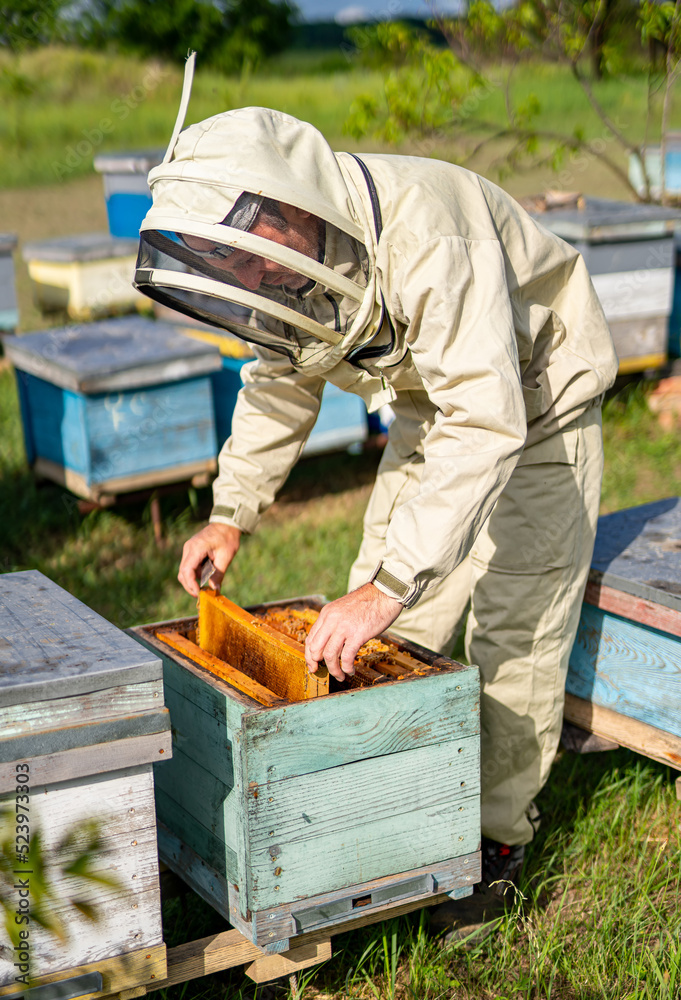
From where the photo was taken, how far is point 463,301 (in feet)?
5.93

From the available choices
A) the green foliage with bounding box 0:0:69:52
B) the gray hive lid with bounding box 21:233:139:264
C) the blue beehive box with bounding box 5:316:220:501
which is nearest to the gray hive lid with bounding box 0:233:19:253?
the gray hive lid with bounding box 21:233:139:264

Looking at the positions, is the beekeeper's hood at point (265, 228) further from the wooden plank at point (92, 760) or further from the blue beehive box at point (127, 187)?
the blue beehive box at point (127, 187)

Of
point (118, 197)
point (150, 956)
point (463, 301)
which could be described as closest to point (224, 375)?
point (118, 197)

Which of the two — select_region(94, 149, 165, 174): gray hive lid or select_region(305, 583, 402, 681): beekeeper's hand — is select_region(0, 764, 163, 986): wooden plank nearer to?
select_region(305, 583, 402, 681): beekeeper's hand

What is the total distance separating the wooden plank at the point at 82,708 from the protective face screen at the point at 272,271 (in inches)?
28.3

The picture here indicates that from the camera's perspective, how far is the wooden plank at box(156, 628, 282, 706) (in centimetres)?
187

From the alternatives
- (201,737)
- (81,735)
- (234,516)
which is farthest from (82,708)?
(234,516)

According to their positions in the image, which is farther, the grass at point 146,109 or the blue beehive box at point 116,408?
the grass at point 146,109

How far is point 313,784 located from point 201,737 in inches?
10.1

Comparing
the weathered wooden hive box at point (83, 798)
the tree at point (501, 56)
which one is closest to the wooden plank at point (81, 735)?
the weathered wooden hive box at point (83, 798)

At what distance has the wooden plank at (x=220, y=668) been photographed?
187cm

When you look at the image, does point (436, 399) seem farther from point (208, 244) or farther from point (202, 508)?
point (202, 508)

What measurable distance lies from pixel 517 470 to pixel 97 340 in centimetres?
288

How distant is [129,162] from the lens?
6.14 metres
